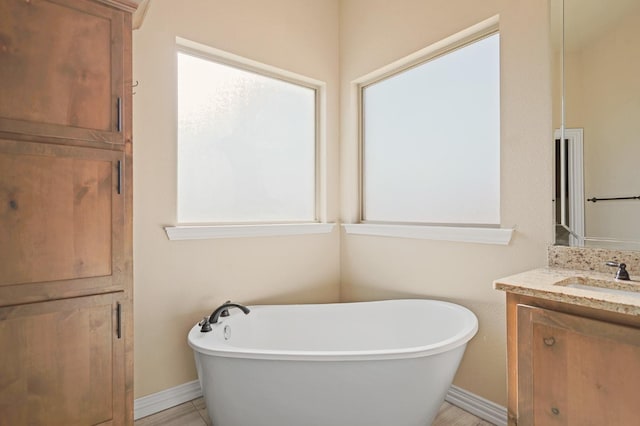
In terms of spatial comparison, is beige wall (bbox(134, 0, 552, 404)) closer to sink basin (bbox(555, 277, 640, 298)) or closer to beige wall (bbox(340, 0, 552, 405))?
beige wall (bbox(340, 0, 552, 405))

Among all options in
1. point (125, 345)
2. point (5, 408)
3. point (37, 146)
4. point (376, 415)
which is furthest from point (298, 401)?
point (37, 146)

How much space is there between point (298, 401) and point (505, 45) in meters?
2.10

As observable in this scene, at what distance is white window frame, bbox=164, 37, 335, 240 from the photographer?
6.83 feet

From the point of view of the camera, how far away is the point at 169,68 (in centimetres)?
199

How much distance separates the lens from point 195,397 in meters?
2.07

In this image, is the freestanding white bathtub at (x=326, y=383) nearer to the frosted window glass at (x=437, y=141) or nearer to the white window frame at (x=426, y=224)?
the white window frame at (x=426, y=224)

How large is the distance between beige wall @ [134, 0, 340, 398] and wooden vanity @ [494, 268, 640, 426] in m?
1.60

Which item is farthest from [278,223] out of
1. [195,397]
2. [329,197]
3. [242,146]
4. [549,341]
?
[549,341]

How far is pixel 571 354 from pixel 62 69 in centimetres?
205

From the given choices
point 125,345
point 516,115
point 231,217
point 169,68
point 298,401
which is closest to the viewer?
point 125,345

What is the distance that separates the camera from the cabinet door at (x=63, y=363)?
1.14 metres

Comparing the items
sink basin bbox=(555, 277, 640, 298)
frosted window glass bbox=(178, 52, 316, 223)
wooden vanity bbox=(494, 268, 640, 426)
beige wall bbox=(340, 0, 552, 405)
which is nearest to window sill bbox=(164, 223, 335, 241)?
frosted window glass bbox=(178, 52, 316, 223)

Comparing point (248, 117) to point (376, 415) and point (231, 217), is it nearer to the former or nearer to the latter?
point (231, 217)

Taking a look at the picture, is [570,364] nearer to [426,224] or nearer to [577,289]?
[577,289]
